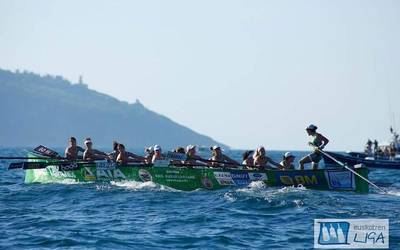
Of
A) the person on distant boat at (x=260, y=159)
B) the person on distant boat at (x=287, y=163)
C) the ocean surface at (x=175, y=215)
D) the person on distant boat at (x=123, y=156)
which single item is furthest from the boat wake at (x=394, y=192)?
the person on distant boat at (x=123, y=156)

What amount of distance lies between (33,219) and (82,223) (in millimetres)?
1521

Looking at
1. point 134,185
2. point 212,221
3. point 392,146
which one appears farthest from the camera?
point 392,146

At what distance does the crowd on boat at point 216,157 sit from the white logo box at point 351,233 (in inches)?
301

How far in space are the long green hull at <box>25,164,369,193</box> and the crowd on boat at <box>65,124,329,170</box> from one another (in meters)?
0.49

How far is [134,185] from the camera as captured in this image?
26.4 metres

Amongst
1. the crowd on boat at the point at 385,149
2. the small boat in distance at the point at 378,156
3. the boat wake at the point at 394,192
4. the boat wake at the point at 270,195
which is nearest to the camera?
the boat wake at the point at 270,195

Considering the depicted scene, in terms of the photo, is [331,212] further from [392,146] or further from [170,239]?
[392,146]

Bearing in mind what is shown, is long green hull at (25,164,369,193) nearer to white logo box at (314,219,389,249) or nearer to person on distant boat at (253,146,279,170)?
person on distant boat at (253,146,279,170)

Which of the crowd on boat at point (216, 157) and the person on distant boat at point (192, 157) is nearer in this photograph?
the crowd on boat at point (216, 157)

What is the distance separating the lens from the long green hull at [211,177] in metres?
23.8

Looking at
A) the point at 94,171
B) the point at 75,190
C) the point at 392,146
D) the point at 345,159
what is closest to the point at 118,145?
the point at 94,171

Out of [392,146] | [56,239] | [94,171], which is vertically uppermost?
[392,146]

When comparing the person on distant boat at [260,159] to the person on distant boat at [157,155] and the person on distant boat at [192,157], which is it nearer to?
the person on distant boat at [192,157]

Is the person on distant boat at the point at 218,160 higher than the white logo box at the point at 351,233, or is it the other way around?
the person on distant boat at the point at 218,160
